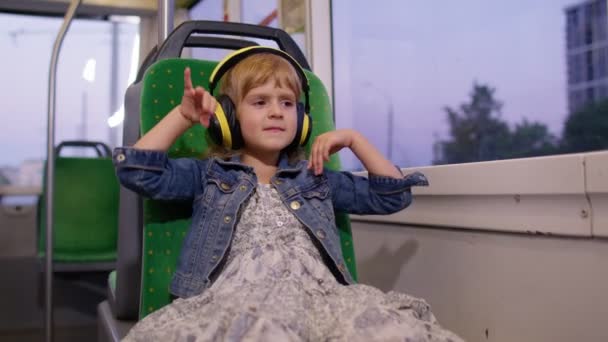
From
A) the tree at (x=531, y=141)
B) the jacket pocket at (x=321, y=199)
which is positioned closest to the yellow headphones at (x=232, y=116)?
the jacket pocket at (x=321, y=199)

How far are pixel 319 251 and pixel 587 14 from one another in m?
0.75

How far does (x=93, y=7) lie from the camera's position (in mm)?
3705

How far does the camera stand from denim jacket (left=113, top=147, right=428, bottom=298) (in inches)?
42.6

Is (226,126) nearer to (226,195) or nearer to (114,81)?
(226,195)

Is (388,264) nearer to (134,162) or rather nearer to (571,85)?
(571,85)

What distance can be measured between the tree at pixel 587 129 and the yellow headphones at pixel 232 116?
57 centimetres

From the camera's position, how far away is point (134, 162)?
1.07 m

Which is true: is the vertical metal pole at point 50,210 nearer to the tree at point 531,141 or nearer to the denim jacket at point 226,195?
the denim jacket at point 226,195

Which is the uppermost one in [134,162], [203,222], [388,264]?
[134,162]

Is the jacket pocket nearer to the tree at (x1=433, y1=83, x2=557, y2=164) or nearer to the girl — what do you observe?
the girl

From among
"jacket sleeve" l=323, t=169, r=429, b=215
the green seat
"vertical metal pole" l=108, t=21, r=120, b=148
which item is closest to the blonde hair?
"jacket sleeve" l=323, t=169, r=429, b=215

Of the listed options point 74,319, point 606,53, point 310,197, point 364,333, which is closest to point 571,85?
point 606,53

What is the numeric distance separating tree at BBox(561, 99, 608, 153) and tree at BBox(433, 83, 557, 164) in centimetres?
4

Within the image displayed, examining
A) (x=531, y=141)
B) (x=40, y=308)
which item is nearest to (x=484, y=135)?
(x=531, y=141)
